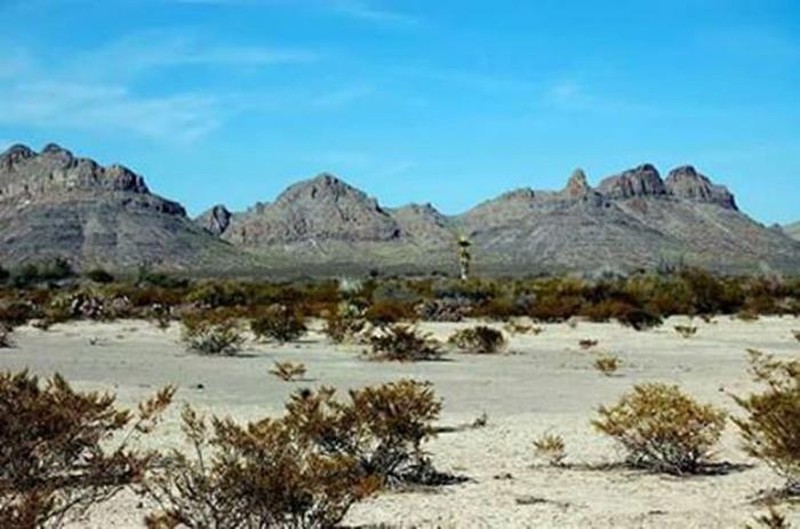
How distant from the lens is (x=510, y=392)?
2338cm

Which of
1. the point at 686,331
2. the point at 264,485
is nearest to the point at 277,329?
the point at 686,331

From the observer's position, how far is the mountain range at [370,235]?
15275 cm

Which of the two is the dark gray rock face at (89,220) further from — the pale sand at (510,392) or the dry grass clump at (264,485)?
the dry grass clump at (264,485)

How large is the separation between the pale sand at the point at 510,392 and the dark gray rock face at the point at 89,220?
105 meters

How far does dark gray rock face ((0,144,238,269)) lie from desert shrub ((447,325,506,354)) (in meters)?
114

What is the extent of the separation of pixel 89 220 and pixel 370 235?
5374cm

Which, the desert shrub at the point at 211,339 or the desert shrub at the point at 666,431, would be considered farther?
the desert shrub at the point at 211,339

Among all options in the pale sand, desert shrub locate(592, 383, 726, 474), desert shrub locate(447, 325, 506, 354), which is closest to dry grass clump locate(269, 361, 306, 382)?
the pale sand

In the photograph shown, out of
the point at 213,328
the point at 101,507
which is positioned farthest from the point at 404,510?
the point at 213,328

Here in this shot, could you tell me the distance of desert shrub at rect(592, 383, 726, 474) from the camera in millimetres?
13688

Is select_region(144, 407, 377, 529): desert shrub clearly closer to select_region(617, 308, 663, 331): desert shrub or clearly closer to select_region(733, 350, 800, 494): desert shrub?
select_region(733, 350, 800, 494): desert shrub

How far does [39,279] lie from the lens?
97.5m

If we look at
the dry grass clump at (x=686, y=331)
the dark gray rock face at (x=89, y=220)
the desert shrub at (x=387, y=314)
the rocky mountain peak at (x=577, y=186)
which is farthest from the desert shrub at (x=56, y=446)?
the rocky mountain peak at (x=577, y=186)

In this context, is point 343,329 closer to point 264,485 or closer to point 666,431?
point 666,431
